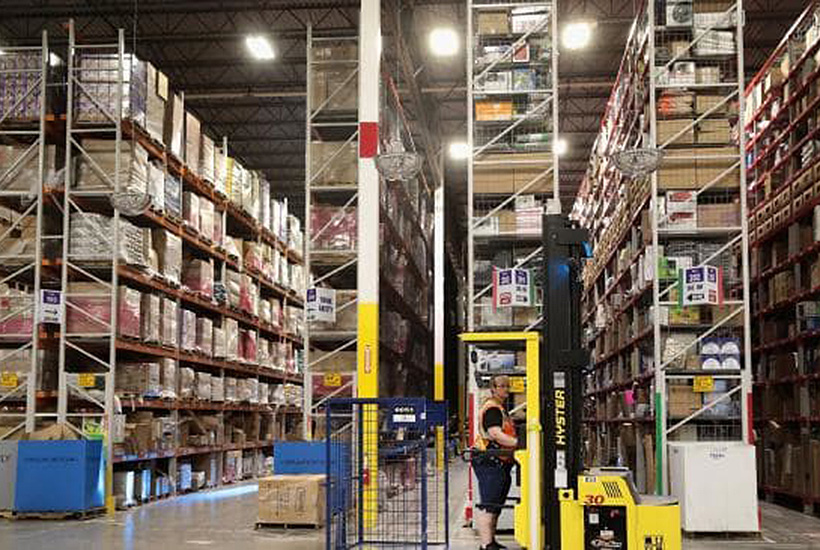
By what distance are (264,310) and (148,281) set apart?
6773 mm

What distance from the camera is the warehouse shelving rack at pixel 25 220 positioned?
44.7ft

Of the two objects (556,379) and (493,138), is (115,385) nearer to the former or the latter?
(493,138)

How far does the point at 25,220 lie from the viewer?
564 inches

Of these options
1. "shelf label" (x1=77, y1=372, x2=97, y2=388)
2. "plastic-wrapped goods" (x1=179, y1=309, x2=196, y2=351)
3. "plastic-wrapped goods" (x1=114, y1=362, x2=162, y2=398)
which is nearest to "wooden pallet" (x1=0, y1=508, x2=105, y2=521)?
"shelf label" (x1=77, y1=372, x2=97, y2=388)

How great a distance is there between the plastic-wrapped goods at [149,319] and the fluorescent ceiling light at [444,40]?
26.9ft

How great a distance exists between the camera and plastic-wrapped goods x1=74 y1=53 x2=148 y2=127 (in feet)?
46.1

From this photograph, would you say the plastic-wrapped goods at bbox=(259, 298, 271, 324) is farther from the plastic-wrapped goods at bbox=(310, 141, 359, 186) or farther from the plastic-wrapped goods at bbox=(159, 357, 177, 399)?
the plastic-wrapped goods at bbox=(310, 141, 359, 186)

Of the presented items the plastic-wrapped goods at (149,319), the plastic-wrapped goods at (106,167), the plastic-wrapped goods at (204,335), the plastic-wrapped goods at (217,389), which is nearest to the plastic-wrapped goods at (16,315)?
the plastic-wrapped goods at (149,319)

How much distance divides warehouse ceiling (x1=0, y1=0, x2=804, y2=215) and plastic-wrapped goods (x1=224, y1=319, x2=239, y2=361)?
17.4ft

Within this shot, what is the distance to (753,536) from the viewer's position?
10.7 meters

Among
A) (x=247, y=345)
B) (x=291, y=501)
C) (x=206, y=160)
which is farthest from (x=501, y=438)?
(x=247, y=345)

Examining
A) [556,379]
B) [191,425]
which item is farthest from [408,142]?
[556,379]

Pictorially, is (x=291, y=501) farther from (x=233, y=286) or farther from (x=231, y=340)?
(x=233, y=286)

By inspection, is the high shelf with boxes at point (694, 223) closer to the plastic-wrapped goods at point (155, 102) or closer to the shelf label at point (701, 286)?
the shelf label at point (701, 286)
